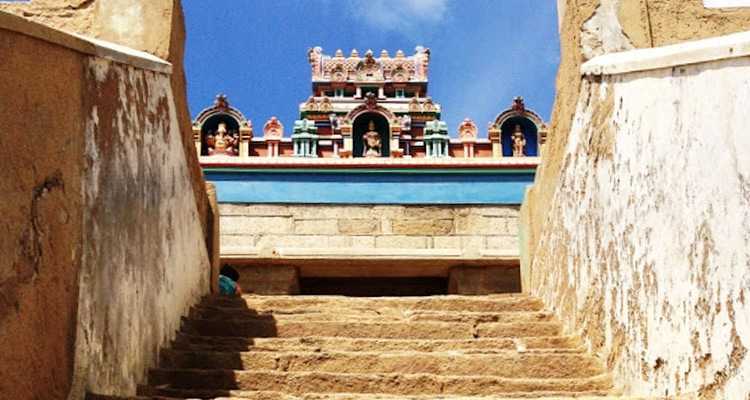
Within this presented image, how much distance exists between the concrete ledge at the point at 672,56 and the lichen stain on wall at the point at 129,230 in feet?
7.24

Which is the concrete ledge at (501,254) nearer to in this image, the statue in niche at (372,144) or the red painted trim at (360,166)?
the red painted trim at (360,166)

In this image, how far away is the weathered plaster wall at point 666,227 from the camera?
160 inches

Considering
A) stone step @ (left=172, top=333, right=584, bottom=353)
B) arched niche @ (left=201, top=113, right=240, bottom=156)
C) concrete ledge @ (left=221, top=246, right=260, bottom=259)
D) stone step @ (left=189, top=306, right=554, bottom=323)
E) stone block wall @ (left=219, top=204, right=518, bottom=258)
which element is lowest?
stone step @ (left=172, top=333, right=584, bottom=353)

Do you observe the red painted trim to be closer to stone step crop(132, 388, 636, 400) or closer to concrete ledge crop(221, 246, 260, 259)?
concrete ledge crop(221, 246, 260, 259)

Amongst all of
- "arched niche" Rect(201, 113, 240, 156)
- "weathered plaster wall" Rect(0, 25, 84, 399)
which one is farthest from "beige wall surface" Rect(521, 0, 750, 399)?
"arched niche" Rect(201, 113, 240, 156)

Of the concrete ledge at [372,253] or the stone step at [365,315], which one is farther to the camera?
the concrete ledge at [372,253]

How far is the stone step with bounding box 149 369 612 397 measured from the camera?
5.11m

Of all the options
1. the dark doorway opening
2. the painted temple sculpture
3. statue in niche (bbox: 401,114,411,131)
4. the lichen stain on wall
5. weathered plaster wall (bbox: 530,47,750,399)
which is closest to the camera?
weathered plaster wall (bbox: 530,47,750,399)

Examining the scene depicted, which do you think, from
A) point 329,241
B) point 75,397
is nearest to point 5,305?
point 75,397

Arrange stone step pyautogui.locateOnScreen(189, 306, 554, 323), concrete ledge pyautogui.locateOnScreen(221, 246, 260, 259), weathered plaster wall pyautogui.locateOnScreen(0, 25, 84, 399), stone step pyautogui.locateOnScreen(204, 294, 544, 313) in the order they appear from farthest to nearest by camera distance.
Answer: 1. concrete ledge pyautogui.locateOnScreen(221, 246, 260, 259)
2. stone step pyautogui.locateOnScreen(204, 294, 544, 313)
3. stone step pyautogui.locateOnScreen(189, 306, 554, 323)
4. weathered plaster wall pyautogui.locateOnScreen(0, 25, 84, 399)

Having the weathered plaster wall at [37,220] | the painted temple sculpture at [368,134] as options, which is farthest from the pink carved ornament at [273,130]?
the weathered plaster wall at [37,220]

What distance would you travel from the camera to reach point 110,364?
453cm

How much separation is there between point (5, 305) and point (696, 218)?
2481 mm

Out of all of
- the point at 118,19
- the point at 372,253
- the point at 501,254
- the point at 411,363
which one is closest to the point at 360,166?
the point at 372,253
